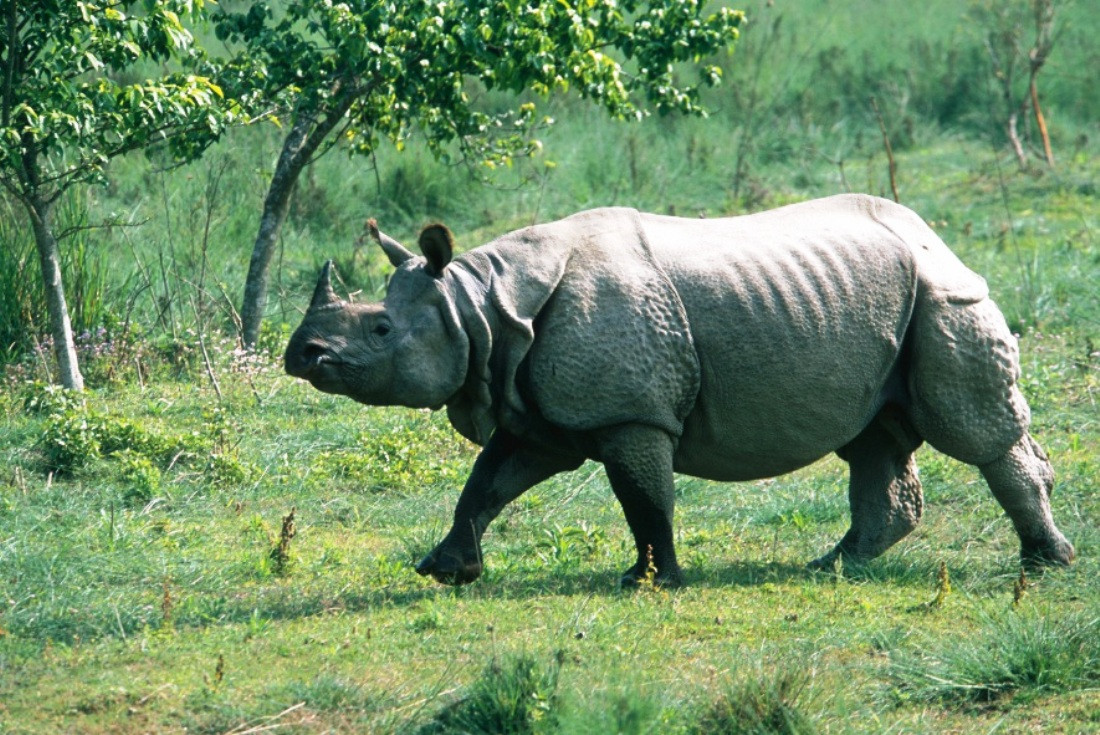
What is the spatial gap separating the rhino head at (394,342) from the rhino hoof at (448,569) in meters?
0.71

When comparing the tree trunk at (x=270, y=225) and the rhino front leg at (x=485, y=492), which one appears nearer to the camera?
the rhino front leg at (x=485, y=492)

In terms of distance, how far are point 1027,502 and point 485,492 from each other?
8.18 ft

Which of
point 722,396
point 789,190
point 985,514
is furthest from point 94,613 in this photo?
point 789,190

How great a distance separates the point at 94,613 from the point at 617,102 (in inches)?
233

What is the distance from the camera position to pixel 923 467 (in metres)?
9.48

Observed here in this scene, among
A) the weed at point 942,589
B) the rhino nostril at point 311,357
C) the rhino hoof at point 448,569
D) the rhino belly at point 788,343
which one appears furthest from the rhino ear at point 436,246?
the weed at point 942,589

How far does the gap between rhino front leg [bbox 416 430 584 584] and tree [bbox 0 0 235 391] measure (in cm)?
325

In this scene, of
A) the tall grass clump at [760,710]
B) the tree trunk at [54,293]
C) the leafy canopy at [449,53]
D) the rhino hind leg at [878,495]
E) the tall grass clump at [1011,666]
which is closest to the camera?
the tall grass clump at [760,710]

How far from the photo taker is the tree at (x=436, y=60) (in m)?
10.3

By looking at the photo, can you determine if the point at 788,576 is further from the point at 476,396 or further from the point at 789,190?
the point at 789,190

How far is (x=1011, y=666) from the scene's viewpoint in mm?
5992

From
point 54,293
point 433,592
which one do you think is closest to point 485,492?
point 433,592

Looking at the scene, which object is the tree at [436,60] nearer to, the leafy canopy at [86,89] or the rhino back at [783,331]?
Answer: the leafy canopy at [86,89]

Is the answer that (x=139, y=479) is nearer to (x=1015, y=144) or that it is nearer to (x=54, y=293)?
(x=54, y=293)
